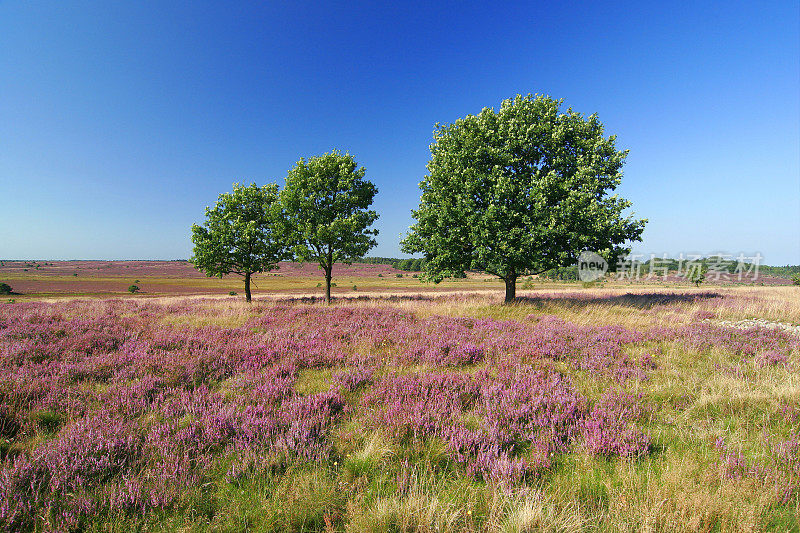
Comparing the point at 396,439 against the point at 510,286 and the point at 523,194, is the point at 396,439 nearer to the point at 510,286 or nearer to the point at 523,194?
the point at 523,194

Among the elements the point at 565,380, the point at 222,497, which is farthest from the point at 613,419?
the point at 222,497

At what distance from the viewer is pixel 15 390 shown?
14.2 ft

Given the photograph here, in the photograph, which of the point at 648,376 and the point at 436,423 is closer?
the point at 436,423

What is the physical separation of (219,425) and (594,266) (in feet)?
63.2

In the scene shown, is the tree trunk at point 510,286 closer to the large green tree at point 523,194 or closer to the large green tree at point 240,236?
the large green tree at point 523,194

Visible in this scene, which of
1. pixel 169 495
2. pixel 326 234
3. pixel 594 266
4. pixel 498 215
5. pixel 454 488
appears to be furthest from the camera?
pixel 326 234

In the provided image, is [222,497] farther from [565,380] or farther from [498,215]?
[498,215]

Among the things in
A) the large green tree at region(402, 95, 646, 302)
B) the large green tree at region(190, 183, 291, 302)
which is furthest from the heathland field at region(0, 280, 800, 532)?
the large green tree at region(190, 183, 291, 302)

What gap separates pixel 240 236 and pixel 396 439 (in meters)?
25.2

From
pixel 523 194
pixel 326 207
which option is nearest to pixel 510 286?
pixel 523 194

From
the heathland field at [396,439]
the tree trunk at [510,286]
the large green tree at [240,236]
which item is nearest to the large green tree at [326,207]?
the large green tree at [240,236]

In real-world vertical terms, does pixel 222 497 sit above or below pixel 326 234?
below

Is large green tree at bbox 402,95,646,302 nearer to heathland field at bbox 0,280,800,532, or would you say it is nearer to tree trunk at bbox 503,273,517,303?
tree trunk at bbox 503,273,517,303

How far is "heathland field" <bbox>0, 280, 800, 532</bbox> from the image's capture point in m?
2.41
